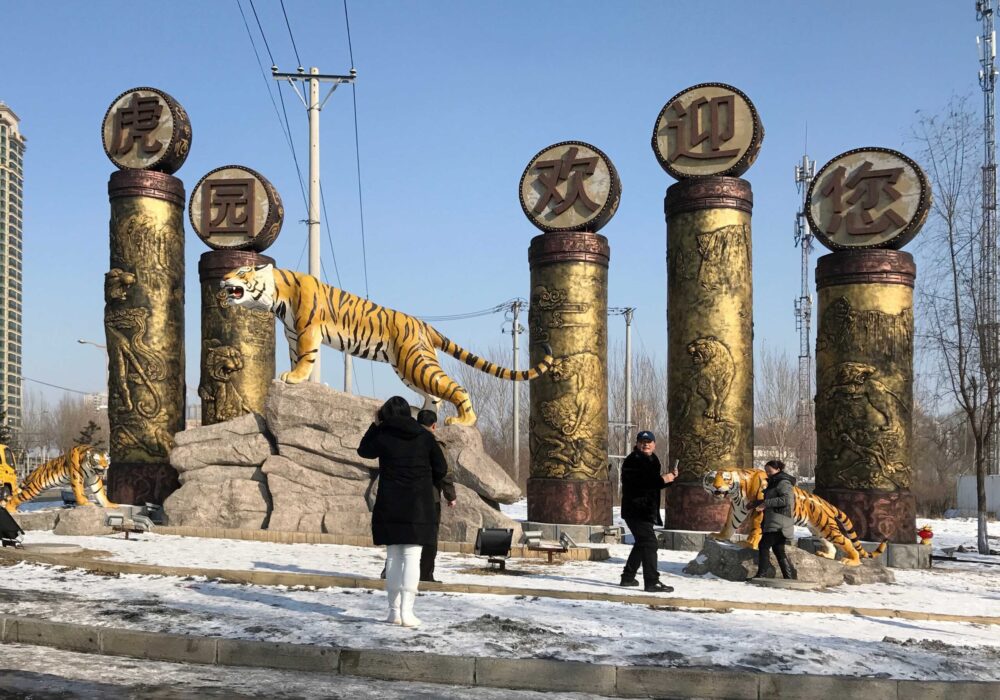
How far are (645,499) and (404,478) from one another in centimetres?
326

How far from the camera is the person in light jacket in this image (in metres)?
11.3

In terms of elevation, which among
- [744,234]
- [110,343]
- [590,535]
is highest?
[744,234]

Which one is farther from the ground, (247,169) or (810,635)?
(247,169)

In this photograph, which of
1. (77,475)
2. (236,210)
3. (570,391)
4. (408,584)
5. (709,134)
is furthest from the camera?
(236,210)

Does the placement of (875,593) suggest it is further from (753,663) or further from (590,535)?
(590,535)

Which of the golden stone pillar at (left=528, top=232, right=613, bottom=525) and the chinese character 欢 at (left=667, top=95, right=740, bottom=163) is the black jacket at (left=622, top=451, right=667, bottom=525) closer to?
the golden stone pillar at (left=528, top=232, right=613, bottom=525)

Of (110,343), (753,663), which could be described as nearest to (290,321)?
(110,343)

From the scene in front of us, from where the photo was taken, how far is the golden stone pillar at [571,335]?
1866 cm

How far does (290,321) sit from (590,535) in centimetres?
679

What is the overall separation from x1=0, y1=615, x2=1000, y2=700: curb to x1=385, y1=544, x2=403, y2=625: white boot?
108cm

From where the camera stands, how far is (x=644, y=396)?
181 ft

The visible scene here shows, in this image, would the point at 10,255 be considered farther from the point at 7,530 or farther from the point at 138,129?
the point at 7,530

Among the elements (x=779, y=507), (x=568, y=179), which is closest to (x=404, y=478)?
(x=779, y=507)

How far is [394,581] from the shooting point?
300 inches
